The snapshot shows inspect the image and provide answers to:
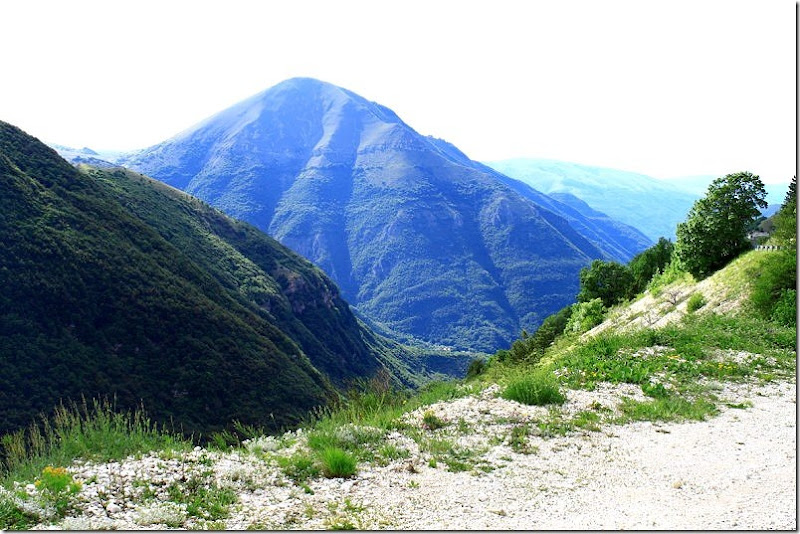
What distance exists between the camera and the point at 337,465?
7035 millimetres

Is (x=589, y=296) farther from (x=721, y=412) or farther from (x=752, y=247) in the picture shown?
(x=721, y=412)

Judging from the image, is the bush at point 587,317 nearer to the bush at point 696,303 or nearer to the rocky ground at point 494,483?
the bush at point 696,303

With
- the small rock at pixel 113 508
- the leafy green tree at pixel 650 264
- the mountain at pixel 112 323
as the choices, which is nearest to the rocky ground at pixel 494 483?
the small rock at pixel 113 508

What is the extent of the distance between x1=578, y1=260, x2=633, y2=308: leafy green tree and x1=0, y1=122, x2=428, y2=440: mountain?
23949 millimetres

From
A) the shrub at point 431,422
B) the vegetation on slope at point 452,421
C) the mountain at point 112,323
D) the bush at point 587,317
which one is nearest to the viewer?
the vegetation on slope at point 452,421

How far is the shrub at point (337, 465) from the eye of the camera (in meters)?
7.00

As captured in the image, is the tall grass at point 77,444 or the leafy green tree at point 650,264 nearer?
the tall grass at point 77,444

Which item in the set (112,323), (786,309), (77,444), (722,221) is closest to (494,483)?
(77,444)

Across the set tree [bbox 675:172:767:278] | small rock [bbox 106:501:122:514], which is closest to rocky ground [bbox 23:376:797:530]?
small rock [bbox 106:501:122:514]

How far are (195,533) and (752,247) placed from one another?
27476 millimetres

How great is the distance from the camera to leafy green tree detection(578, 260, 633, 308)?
43.1m

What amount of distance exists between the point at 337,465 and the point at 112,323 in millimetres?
67575

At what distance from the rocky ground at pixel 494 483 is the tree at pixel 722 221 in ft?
61.3

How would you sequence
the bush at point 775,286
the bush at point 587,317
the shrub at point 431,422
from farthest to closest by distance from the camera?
the bush at point 587,317 → the bush at point 775,286 → the shrub at point 431,422
